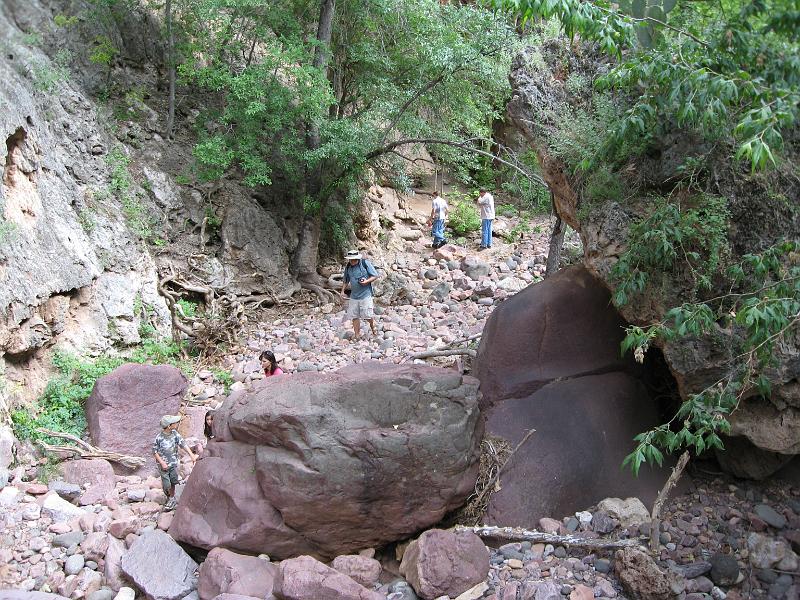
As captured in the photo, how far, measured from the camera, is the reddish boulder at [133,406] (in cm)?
669

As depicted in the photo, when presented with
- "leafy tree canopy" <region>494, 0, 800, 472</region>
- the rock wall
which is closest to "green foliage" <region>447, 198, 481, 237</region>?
the rock wall

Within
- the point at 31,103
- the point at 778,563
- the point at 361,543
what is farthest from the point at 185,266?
the point at 778,563

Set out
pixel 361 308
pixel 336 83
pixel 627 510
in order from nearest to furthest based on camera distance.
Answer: pixel 627 510 → pixel 361 308 → pixel 336 83

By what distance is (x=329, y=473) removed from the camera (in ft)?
15.7

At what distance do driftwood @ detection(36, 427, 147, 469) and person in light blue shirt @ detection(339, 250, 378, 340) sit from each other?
3.62 metres

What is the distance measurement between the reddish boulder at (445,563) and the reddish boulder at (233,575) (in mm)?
1045

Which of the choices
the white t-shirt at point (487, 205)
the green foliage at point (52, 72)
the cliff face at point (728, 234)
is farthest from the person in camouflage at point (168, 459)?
the white t-shirt at point (487, 205)

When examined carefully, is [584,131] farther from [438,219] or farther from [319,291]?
[438,219]

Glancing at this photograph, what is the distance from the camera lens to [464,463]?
5098 millimetres

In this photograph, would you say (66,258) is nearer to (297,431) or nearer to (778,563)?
(297,431)

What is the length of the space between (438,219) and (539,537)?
956 centimetres

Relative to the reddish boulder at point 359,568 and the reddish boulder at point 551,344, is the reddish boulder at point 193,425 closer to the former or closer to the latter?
the reddish boulder at point 359,568

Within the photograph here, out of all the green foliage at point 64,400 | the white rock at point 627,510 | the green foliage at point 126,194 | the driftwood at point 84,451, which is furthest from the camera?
the green foliage at point 126,194

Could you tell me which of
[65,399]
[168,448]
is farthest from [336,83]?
[168,448]
